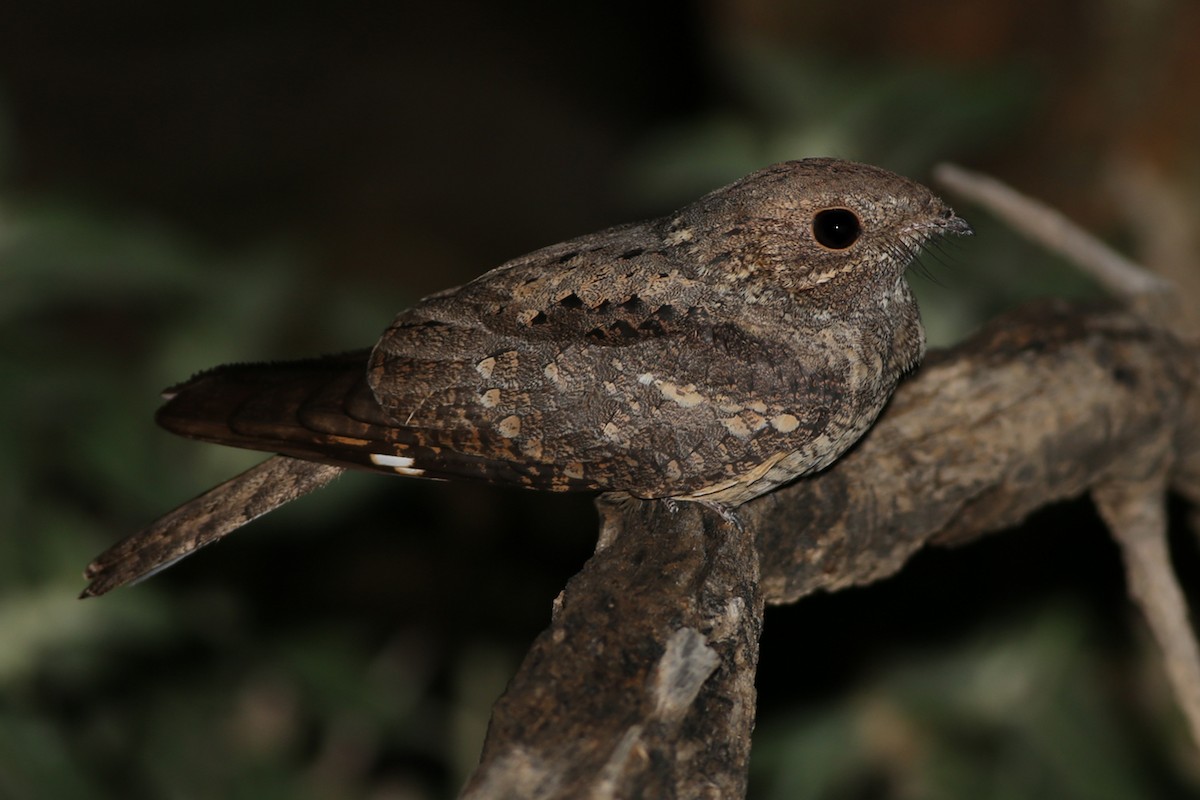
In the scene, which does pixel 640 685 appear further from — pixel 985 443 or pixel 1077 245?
pixel 1077 245

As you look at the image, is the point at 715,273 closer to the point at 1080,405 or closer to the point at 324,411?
the point at 324,411

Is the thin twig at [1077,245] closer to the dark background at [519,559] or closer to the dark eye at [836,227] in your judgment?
the dark background at [519,559]

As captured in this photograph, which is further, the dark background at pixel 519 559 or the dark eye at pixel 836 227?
the dark background at pixel 519 559

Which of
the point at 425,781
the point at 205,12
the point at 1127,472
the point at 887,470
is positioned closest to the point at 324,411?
the point at 887,470

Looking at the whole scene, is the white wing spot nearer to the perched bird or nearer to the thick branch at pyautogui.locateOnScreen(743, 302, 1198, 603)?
the perched bird

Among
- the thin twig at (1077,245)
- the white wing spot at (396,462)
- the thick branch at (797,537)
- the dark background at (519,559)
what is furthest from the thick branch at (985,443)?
the white wing spot at (396,462)

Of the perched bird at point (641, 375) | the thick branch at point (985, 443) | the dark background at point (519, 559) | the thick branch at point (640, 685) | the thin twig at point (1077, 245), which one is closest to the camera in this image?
the thick branch at point (640, 685)

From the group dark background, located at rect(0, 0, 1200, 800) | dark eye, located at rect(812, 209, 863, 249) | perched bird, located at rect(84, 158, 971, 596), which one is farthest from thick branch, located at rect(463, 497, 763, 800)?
dark background, located at rect(0, 0, 1200, 800)
